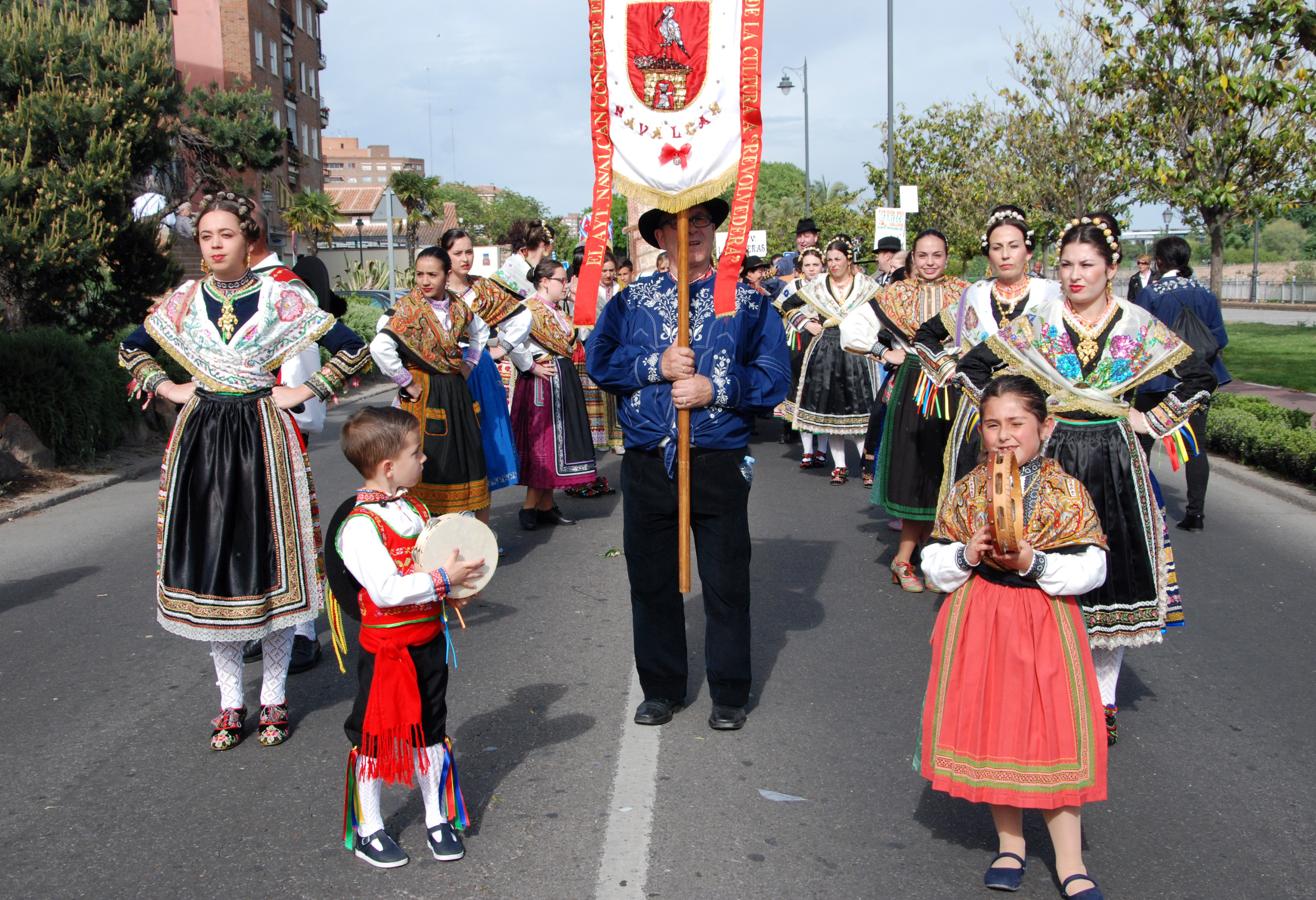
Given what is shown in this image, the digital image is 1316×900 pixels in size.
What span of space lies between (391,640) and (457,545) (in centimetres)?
35

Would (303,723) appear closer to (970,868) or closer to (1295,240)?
(970,868)

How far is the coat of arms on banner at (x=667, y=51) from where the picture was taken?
4.59 metres

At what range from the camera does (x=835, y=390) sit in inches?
433

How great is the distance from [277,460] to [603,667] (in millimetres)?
1781

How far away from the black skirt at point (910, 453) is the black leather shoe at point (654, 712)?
271 centimetres

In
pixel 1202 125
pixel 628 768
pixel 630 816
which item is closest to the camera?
pixel 630 816

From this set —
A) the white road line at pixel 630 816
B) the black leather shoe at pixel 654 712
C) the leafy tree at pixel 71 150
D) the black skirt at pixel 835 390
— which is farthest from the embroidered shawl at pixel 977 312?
the leafy tree at pixel 71 150

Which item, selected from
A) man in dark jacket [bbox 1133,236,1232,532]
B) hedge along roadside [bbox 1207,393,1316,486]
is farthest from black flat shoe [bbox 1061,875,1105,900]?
hedge along roadside [bbox 1207,393,1316,486]

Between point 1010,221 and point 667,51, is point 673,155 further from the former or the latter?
point 1010,221

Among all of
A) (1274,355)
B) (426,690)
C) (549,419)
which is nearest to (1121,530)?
(426,690)

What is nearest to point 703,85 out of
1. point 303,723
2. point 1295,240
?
point 303,723

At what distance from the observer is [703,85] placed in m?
4.66

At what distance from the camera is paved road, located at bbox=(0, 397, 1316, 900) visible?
3.73 m

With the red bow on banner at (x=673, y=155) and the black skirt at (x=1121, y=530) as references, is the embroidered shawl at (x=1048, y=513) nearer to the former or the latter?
the black skirt at (x=1121, y=530)
